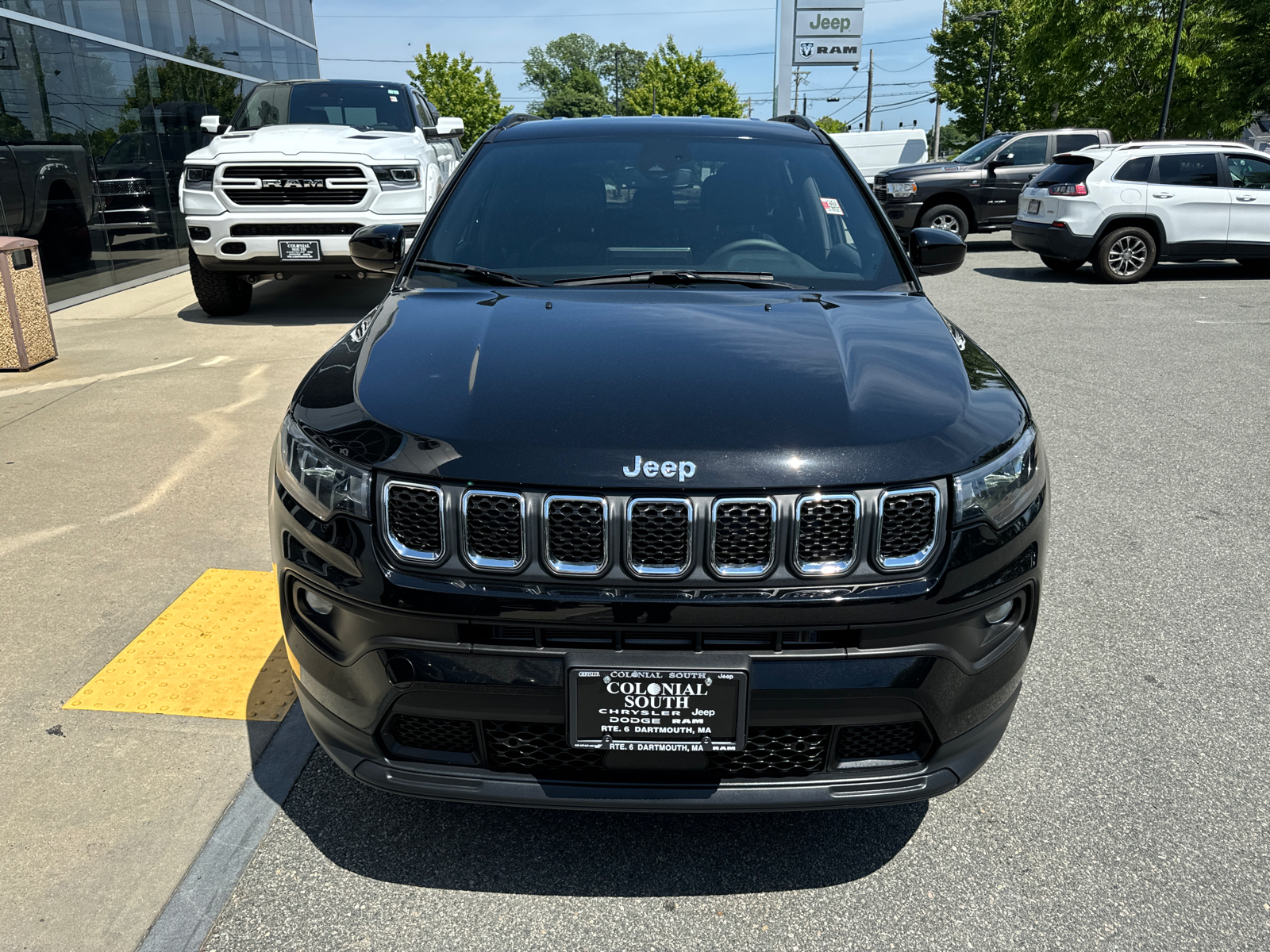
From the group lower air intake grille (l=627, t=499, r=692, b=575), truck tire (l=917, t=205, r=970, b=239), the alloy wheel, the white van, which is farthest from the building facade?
the white van

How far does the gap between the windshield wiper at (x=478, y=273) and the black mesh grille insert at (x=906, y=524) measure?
1.43 m

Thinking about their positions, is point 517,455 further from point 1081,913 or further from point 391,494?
point 1081,913

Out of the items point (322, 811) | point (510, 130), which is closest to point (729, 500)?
point (322, 811)

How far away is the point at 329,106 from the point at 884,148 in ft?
65.3

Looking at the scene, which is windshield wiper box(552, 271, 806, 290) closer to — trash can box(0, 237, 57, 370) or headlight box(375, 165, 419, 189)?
trash can box(0, 237, 57, 370)

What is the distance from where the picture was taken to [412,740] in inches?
85.7

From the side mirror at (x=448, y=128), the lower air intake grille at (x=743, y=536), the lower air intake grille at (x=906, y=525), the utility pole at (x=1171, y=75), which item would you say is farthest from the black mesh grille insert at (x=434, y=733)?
the utility pole at (x=1171, y=75)

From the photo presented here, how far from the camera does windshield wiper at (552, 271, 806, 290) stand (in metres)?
3.10

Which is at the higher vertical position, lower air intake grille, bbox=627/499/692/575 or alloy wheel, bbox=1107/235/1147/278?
lower air intake grille, bbox=627/499/692/575

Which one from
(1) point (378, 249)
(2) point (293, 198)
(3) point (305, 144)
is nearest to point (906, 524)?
(1) point (378, 249)

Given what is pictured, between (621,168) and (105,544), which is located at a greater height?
(621,168)

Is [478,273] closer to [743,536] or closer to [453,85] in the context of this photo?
[743,536]

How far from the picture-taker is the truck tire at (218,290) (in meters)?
9.65

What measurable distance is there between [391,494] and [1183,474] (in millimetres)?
4802
